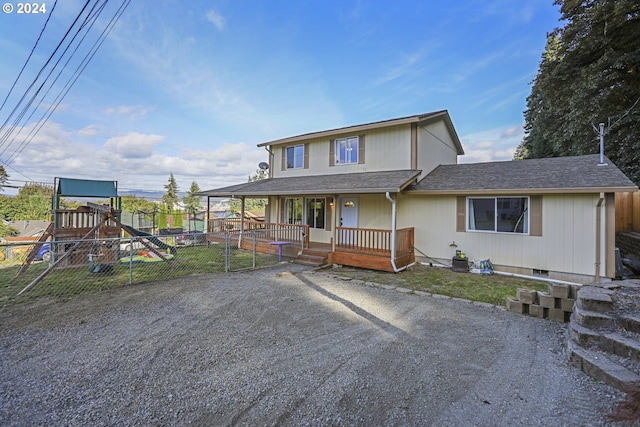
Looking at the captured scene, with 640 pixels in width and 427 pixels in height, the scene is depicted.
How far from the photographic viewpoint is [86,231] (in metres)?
8.52

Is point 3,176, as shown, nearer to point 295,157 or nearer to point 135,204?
point 135,204

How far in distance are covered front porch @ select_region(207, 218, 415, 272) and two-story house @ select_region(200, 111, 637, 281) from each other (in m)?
0.04

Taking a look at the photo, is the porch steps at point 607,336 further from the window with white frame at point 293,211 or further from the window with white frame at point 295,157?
the window with white frame at point 295,157

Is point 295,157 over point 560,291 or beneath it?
over

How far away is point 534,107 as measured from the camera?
72.6 feet

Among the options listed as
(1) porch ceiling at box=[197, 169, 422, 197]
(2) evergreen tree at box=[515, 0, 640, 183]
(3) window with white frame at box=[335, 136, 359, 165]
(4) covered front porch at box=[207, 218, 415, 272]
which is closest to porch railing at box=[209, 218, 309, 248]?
(4) covered front porch at box=[207, 218, 415, 272]

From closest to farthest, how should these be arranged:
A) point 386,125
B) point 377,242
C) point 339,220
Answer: point 377,242 < point 386,125 < point 339,220

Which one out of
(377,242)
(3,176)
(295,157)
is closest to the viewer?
(377,242)

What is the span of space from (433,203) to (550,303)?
527cm

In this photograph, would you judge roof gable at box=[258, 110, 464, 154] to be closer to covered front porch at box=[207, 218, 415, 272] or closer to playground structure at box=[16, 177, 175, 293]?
covered front porch at box=[207, 218, 415, 272]

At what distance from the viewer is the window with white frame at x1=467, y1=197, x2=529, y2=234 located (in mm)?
8234

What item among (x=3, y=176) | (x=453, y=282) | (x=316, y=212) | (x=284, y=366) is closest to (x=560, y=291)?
(x=453, y=282)

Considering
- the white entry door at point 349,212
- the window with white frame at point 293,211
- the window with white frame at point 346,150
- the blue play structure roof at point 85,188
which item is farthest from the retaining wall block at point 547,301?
the blue play structure roof at point 85,188

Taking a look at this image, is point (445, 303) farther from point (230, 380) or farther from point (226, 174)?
point (226, 174)
